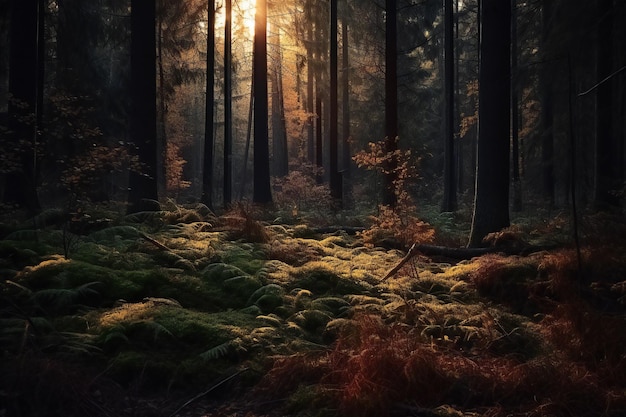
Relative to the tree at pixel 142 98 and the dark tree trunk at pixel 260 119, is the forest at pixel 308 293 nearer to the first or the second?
the tree at pixel 142 98

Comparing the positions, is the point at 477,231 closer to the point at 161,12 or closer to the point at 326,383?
the point at 326,383

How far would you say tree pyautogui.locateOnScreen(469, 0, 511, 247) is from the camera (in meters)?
10.1

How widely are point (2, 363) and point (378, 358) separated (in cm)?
342

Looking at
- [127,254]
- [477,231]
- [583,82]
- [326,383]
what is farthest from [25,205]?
[583,82]

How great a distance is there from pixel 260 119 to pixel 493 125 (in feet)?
35.2

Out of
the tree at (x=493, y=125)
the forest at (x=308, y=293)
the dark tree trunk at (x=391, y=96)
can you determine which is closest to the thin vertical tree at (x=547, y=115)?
the forest at (x=308, y=293)

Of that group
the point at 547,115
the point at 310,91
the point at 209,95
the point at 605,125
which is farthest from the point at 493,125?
the point at 310,91

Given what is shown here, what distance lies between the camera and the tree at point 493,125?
33.0 feet

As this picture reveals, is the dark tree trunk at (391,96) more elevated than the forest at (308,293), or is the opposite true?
the dark tree trunk at (391,96)

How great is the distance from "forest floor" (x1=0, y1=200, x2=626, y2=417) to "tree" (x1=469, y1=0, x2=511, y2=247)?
1335mm

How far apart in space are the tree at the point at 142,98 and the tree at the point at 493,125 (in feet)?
26.4

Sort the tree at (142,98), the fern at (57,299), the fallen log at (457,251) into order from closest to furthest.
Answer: the fern at (57,299)
the fallen log at (457,251)
the tree at (142,98)

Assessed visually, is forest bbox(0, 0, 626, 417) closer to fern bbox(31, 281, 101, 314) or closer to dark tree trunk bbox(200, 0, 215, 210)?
fern bbox(31, 281, 101, 314)

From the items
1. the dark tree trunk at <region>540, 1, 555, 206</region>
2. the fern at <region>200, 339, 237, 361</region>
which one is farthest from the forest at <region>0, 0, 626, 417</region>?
the dark tree trunk at <region>540, 1, 555, 206</region>
